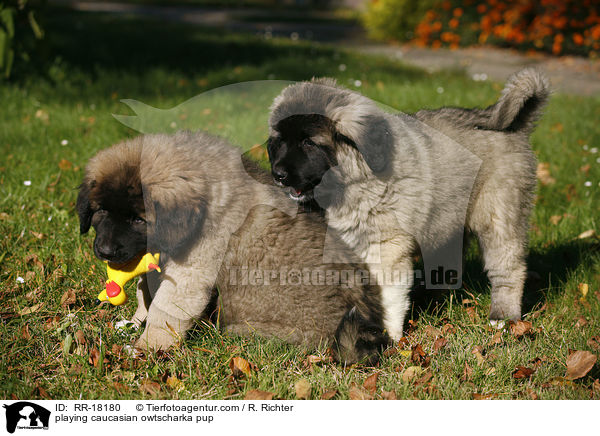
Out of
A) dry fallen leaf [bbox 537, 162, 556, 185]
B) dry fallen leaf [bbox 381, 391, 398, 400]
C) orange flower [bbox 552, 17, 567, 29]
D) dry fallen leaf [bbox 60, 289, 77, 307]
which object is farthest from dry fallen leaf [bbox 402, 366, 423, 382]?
orange flower [bbox 552, 17, 567, 29]

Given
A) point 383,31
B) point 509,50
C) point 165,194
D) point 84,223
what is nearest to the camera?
point 165,194

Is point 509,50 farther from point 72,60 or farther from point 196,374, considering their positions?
point 196,374

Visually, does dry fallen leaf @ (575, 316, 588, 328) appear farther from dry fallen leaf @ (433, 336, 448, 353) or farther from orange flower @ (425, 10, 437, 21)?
orange flower @ (425, 10, 437, 21)

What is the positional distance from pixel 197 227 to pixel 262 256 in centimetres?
35

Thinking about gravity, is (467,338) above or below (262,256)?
below

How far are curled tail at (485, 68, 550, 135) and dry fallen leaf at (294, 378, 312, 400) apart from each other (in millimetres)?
1822

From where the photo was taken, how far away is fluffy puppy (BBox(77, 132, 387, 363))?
2.50 m

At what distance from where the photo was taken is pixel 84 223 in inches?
105

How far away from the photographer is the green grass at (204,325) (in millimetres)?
2510

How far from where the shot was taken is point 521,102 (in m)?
3.03

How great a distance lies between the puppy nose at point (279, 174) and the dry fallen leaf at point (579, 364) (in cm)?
165

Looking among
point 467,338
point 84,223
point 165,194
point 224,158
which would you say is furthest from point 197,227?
point 467,338

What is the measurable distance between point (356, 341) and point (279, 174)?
0.90 metres
